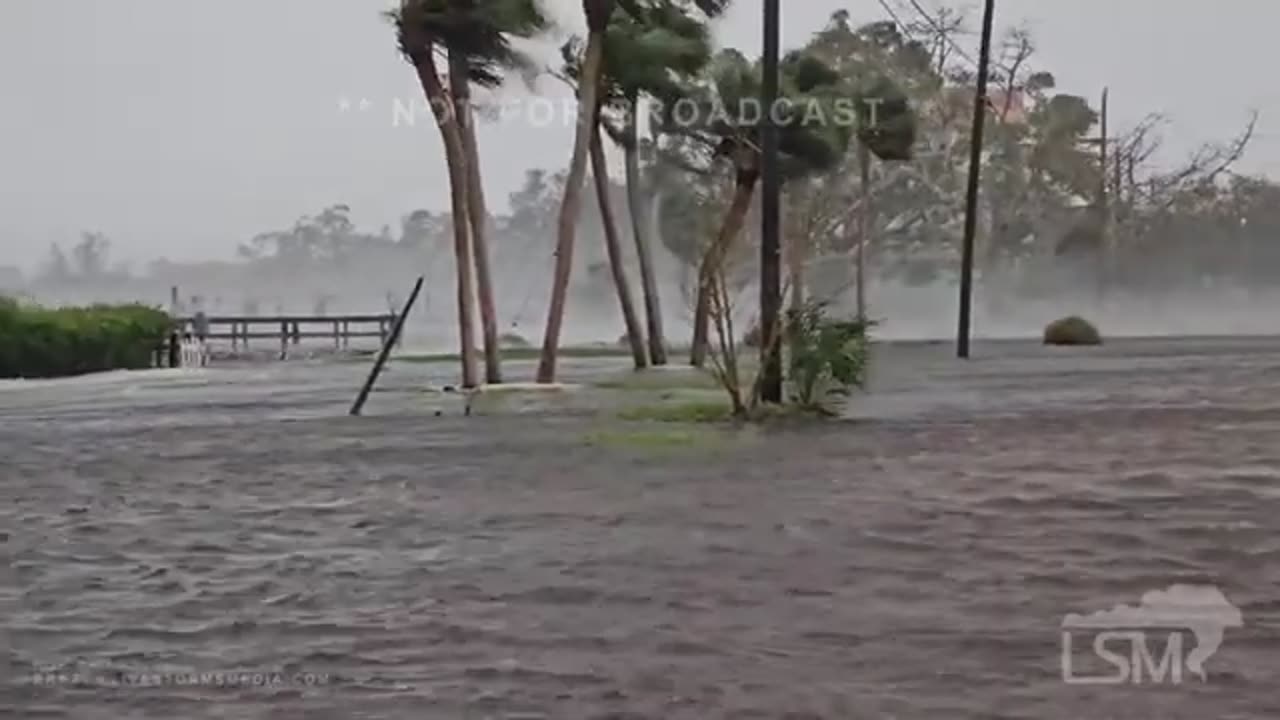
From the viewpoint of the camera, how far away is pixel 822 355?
15.7 meters

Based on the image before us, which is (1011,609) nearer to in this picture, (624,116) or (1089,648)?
(1089,648)

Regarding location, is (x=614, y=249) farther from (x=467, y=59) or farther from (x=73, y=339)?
(x=73, y=339)

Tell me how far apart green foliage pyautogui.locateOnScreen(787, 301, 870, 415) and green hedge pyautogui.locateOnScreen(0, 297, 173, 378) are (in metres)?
21.0

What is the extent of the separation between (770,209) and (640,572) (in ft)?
33.7

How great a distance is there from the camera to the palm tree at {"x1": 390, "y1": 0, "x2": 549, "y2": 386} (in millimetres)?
22516

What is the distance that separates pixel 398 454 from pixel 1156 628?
349 inches

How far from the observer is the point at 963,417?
16875 mm

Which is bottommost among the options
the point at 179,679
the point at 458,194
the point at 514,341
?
the point at 179,679

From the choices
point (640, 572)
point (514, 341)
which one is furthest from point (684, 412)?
point (514, 341)

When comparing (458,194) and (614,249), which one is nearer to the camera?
(458,194)

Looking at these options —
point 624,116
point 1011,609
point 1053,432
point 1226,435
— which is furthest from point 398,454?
point 624,116

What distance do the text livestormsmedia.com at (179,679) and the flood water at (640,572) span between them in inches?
0.6

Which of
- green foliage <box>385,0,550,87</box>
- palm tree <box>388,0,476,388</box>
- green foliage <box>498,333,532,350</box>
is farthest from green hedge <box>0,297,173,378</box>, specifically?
green foliage <box>498,333,532,350</box>

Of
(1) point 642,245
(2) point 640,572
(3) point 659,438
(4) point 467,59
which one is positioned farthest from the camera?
(1) point 642,245
